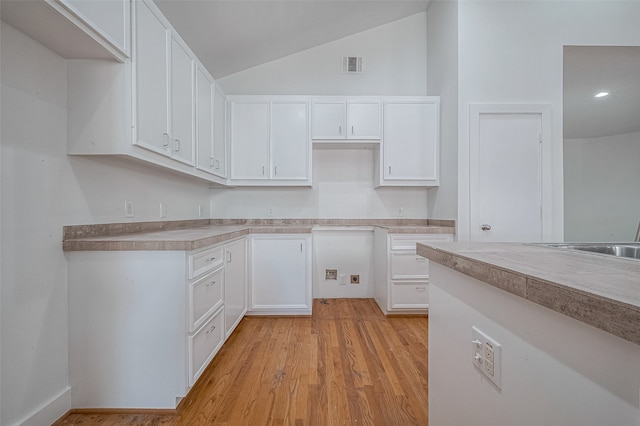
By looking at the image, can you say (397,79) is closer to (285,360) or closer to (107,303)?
(285,360)

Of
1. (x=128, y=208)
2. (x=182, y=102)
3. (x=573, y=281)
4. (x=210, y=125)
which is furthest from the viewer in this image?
(x=210, y=125)

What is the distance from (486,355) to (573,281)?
0.35 m

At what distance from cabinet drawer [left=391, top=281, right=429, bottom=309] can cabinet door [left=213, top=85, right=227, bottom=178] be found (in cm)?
213

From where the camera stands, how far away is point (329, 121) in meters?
3.00

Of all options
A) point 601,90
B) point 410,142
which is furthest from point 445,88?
point 601,90

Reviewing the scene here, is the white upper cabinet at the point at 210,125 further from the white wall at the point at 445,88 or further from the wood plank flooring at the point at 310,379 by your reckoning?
the white wall at the point at 445,88

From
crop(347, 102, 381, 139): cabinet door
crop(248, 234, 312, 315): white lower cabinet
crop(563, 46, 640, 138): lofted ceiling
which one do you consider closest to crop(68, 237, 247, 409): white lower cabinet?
crop(248, 234, 312, 315): white lower cabinet

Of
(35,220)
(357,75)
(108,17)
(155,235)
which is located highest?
(357,75)

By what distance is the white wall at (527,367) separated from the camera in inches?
15.8

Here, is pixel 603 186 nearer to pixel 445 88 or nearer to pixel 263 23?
pixel 445 88

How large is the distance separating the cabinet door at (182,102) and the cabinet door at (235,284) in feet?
2.64

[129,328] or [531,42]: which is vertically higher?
[531,42]

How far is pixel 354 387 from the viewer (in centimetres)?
160

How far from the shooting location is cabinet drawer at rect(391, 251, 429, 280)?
269cm
